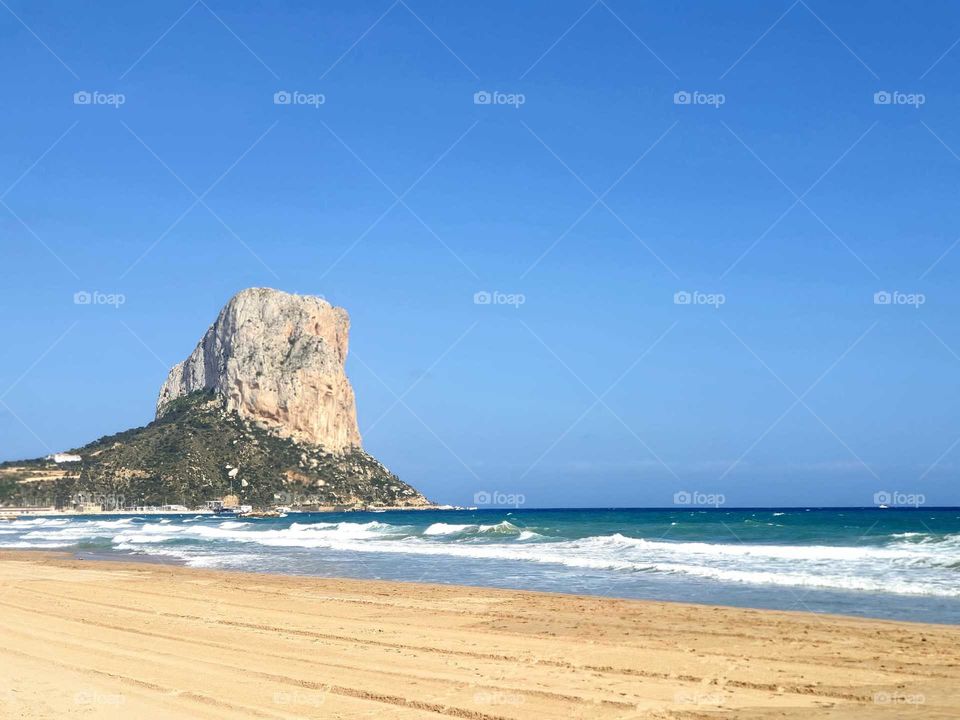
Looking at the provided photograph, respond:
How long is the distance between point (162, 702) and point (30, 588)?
14948 mm

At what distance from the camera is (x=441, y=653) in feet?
40.5

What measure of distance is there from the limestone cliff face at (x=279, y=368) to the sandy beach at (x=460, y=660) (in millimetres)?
104856

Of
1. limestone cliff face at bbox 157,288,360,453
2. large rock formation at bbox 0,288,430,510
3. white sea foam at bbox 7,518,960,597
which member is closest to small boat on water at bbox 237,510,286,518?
large rock formation at bbox 0,288,430,510

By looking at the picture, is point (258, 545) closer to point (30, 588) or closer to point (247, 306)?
point (30, 588)

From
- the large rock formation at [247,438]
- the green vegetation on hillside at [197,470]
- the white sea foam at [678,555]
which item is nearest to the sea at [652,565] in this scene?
the white sea foam at [678,555]

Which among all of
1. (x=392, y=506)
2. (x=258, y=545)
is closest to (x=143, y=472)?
(x=392, y=506)

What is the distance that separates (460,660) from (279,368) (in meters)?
117

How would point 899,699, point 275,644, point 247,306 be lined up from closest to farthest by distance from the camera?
1. point 899,699
2. point 275,644
3. point 247,306

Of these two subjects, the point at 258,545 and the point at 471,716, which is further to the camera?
the point at 258,545

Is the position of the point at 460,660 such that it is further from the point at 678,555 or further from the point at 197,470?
the point at 197,470

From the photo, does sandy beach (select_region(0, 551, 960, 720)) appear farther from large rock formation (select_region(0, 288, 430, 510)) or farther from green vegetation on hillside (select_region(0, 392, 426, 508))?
large rock formation (select_region(0, 288, 430, 510))

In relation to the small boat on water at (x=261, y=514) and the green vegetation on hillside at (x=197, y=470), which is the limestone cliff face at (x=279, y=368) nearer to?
the green vegetation on hillside at (x=197, y=470)

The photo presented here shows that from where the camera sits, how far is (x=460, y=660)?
1183 centimetres

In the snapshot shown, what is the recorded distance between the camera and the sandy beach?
9.20 meters
